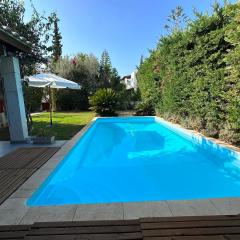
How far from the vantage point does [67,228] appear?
3.37 meters

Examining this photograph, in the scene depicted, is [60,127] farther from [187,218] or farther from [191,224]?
[191,224]

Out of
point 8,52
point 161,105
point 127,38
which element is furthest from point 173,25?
point 8,52

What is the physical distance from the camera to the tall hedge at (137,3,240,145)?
7.35 meters

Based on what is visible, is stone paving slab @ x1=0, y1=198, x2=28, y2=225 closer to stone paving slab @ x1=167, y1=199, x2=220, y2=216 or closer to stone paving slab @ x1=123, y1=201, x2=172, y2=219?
stone paving slab @ x1=123, y1=201, x2=172, y2=219

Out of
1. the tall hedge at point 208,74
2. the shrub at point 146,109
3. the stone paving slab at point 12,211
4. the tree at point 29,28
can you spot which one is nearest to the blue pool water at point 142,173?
the stone paving slab at point 12,211

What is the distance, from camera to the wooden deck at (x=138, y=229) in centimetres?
313

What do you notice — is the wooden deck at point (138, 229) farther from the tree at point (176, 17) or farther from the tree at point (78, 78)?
the tree at point (176, 17)

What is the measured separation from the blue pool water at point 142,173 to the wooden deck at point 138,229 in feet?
3.67

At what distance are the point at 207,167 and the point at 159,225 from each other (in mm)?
4400

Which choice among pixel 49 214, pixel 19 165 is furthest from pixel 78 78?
pixel 49 214

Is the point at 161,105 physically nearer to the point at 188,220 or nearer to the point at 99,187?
the point at 99,187

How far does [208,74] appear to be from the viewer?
898 cm

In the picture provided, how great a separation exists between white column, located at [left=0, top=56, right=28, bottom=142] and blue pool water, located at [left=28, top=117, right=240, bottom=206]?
79.1 inches

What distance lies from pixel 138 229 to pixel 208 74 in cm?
674
